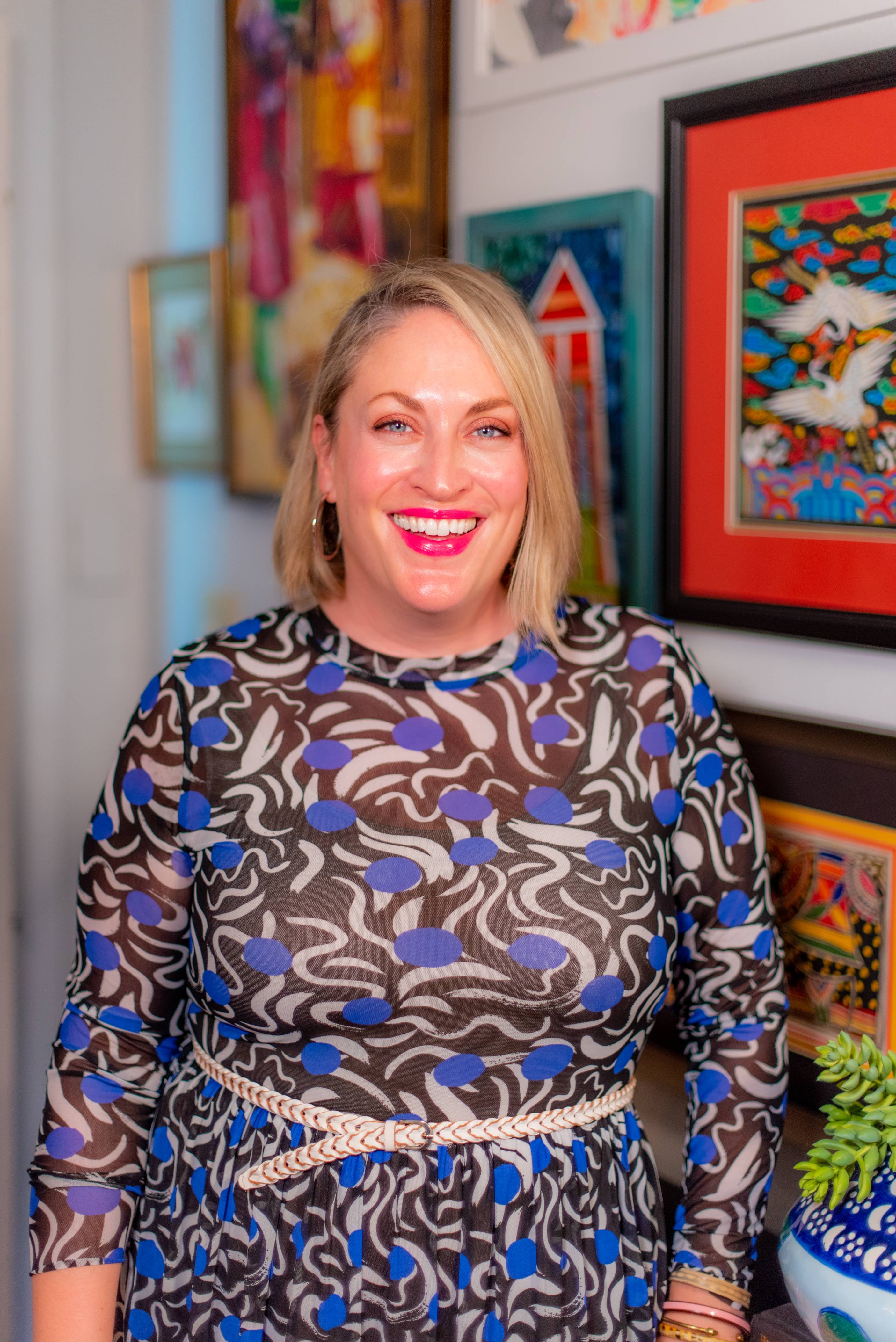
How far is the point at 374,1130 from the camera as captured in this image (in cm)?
107

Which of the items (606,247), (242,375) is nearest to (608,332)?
(606,247)

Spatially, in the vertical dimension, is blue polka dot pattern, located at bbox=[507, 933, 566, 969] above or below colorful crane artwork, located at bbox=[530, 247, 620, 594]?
below

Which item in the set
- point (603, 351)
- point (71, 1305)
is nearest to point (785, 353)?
point (603, 351)

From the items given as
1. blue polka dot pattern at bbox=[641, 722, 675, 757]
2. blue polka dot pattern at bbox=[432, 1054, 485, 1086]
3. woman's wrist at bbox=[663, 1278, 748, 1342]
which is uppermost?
blue polka dot pattern at bbox=[641, 722, 675, 757]

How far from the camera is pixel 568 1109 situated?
1098 millimetres

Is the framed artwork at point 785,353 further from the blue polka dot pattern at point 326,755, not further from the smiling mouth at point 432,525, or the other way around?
the blue polka dot pattern at point 326,755

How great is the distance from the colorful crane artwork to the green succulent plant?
2.21 ft

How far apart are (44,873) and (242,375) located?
0.87m

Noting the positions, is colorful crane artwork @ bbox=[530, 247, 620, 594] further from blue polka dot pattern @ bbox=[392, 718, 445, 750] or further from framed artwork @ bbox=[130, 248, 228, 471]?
framed artwork @ bbox=[130, 248, 228, 471]

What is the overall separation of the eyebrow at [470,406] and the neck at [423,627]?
0.58ft

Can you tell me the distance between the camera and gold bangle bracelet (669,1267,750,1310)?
1.09 meters

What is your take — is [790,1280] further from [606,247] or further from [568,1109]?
[606,247]

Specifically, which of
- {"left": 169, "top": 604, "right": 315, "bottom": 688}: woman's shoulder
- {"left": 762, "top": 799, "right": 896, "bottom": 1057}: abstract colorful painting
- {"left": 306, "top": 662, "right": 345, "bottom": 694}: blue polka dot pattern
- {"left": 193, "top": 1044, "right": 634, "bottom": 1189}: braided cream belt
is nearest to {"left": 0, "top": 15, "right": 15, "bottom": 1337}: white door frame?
{"left": 169, "top": 604, "right": 315, "bottom": 688}: woman's shoulder

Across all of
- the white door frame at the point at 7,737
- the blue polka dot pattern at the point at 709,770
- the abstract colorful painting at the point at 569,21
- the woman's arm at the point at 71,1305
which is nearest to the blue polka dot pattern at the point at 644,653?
the blue polka dot pattern at the point at 709,770
